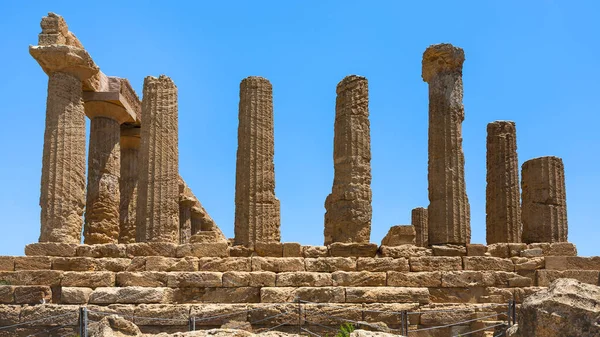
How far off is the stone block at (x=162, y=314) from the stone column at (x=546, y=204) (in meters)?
10.4

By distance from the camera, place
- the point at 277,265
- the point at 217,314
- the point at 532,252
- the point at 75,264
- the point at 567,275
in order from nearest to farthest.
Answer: the point at 217,314 < the point at 277,265 < the point at 75,264 < the point at 567,275 < the point at 532,252

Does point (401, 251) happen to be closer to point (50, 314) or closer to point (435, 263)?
point (435, 263)

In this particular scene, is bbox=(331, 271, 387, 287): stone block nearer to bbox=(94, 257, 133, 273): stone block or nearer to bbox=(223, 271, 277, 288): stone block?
bbox=(223, 271, 277, 288): stone block

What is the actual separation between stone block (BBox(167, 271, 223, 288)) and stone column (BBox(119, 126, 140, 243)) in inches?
313

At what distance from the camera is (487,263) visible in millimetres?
21375

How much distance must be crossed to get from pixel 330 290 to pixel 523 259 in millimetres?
5007

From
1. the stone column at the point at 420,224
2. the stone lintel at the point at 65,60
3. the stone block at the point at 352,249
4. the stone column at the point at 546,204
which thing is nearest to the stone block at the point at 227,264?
the stone block at the point at 352,249

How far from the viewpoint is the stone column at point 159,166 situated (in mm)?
22047

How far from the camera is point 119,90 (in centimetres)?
2661

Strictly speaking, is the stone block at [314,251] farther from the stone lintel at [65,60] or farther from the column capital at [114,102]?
the column capital at [114,102]

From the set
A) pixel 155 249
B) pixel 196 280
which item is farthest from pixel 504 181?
pixel 155 249

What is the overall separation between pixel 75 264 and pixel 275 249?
476 cm

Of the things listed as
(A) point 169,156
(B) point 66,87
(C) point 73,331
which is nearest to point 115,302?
(C) point 73,331

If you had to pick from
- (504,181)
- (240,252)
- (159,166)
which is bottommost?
(240,252)
